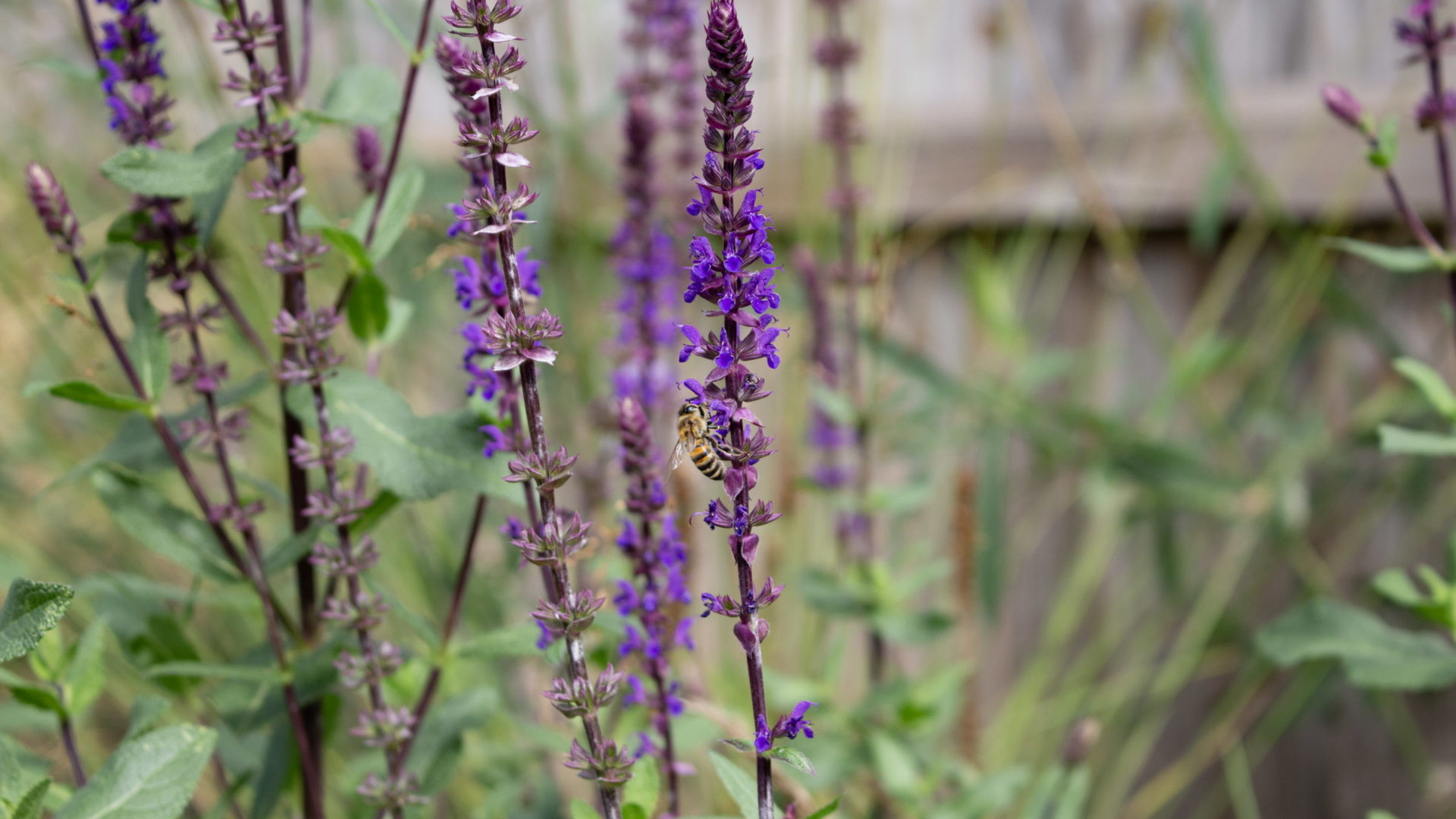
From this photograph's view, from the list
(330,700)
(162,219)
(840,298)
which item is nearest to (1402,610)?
(840,298)

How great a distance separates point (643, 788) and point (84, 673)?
0.49 m

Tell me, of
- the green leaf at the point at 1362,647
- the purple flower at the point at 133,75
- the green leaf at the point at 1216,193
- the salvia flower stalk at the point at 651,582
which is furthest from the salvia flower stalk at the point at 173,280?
the green leaf at the point at 1216,193

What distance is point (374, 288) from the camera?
2.75 feet

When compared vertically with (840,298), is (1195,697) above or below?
below

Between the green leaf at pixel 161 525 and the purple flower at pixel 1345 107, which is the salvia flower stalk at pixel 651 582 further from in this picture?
the purple flower at pixel 1345 107

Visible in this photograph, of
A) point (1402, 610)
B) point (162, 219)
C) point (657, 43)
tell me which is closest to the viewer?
point (162, 219)

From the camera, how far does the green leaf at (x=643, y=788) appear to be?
65cm

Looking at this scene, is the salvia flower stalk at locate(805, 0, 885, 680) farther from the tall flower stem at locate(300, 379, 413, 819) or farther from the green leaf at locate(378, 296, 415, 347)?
the tall flower stem at locate(300, 379, 413, 819)

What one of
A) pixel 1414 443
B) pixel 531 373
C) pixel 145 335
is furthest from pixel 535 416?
pixel 1414 443

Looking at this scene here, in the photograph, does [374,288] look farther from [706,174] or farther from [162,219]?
[706,174]

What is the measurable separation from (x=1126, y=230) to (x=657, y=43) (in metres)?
1.27

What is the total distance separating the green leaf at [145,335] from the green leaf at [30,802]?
0.97ft

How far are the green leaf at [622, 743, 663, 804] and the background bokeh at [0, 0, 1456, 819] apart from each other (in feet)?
2.11

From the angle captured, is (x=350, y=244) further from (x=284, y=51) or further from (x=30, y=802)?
(x=30, y=802)
